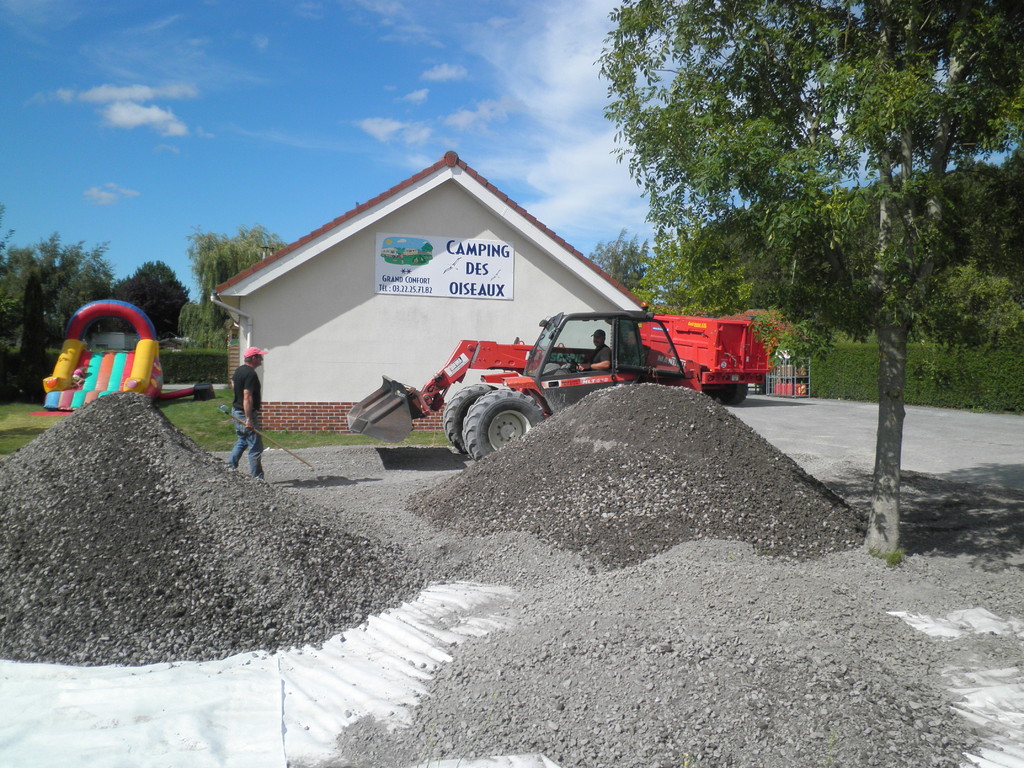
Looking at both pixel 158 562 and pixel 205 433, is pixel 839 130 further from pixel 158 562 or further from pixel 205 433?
pixel 205 433

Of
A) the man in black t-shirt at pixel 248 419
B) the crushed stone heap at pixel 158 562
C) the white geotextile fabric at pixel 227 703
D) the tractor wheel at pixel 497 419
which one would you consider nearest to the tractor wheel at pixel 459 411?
the tractor wheel at pixel 497 419

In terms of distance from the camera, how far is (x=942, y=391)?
10.2m

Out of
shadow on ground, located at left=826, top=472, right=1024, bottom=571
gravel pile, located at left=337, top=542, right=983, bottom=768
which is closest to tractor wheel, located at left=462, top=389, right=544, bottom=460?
shadow on ground, located at left=826, top=472, right=1024, bottom=571

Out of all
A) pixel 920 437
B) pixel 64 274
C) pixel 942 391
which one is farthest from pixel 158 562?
pixel 64 274

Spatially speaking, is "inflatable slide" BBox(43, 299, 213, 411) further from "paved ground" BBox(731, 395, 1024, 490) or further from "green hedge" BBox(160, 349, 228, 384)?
"paved ground" BBox(731, 395, 1024, 490)

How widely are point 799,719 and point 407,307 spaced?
12.2 metres

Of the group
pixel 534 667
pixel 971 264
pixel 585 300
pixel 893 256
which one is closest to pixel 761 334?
pixel 893 256

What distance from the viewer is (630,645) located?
158 inches

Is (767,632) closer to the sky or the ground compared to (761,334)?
closer to the ground

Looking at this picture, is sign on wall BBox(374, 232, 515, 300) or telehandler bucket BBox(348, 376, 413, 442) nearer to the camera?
telehandler bucket BBox(348, 376, 413, 442)

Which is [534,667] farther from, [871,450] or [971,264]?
[871,450]

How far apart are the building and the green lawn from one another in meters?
0.67

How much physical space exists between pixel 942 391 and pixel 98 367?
19.6 m

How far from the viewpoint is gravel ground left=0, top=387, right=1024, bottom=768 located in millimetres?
3387
